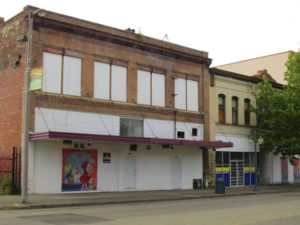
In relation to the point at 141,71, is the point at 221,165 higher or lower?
lower

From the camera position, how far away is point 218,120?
33156mm

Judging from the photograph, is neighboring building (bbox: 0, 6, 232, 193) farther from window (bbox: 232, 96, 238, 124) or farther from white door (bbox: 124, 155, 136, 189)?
window (bbox: 232, 96, 238, 124)

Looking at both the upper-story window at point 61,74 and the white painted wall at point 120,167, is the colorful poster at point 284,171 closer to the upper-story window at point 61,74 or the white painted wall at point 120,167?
the white painted wall at point 120,167

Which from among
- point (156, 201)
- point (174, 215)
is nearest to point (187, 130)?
point (156, 201)

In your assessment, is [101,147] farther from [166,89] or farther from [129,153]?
[166,89]

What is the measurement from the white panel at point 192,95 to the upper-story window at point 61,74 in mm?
9138

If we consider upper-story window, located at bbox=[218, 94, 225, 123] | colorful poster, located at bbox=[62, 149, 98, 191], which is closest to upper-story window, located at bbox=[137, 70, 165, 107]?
colorful poster, located at bbox=[62, 149, 98, 191]

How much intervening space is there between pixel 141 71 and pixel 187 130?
18.2 feet

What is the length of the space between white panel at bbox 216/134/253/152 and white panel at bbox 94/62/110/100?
10.9 meters

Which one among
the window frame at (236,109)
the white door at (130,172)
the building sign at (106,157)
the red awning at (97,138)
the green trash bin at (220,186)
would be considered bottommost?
the green trash bin at (220,186)

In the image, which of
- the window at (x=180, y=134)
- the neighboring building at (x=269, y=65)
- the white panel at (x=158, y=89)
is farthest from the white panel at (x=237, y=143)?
the neighboring building at (x=269, y=65)

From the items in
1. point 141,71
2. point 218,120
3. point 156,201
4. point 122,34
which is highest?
point 122,34

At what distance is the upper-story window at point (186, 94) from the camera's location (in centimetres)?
3020

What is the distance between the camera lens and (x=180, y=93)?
30344mm
